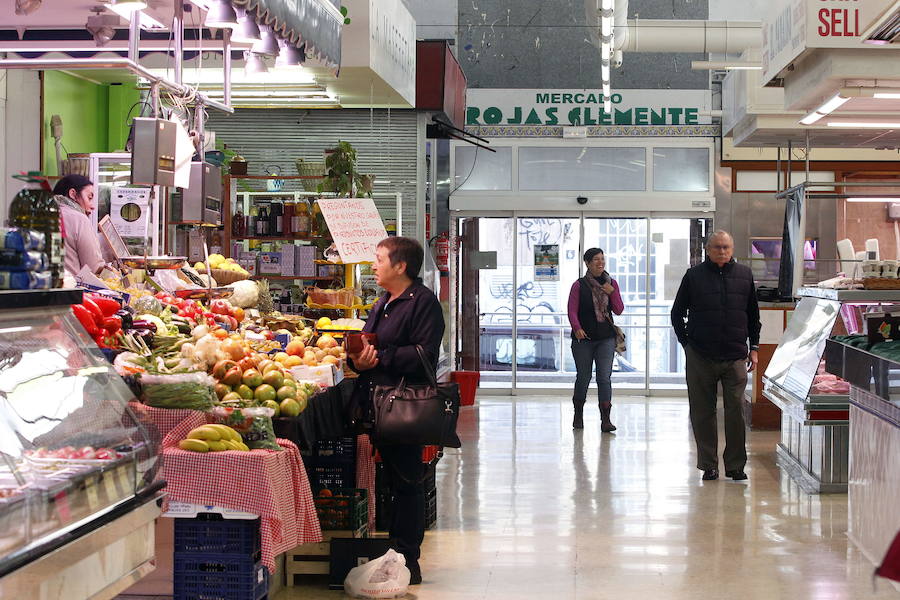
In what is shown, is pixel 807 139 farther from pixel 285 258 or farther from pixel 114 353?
pixel 114 353

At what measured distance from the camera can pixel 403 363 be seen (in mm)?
5383

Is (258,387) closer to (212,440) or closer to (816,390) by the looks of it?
(212,440)

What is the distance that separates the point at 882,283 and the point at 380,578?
4.17 metres

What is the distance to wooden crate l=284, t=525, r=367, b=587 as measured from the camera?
551 centimetres

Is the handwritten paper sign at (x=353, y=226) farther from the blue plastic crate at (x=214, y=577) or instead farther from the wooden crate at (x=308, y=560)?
the blue plastic crate at (x=214, y=577)

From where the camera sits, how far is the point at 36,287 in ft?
11.8

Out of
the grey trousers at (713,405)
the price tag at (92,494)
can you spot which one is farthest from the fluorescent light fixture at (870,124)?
the price tag at (92,494)

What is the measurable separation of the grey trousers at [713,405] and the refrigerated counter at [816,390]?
41 cm

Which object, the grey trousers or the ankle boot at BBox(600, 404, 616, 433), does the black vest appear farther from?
the grey trousers

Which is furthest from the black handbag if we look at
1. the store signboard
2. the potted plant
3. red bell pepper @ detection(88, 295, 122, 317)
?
the potted plant

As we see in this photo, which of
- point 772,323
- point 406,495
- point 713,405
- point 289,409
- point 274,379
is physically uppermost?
point 772,323

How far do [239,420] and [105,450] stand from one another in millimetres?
1262

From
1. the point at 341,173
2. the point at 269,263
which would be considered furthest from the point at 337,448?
the point at 269,263

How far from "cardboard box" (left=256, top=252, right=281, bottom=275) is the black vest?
10.2 feet
